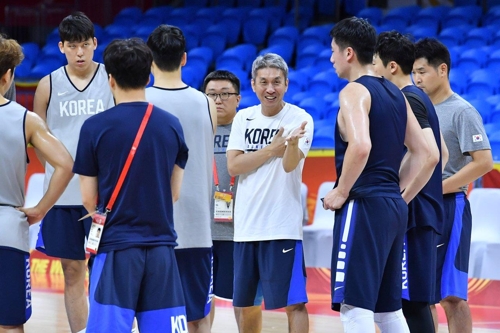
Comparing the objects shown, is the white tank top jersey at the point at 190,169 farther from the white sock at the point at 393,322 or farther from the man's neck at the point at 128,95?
the white sock at the point at 393,322

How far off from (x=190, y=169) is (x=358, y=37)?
46.0 inches

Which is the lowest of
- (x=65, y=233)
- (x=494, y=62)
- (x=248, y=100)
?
(x=65, y=233)

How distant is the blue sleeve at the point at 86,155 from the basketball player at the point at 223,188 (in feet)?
7.11

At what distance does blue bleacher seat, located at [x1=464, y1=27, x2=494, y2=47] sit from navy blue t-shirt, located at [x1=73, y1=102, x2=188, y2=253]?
10.2 metres

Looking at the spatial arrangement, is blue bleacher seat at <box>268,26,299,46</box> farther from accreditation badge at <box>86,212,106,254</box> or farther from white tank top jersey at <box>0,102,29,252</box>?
accreditation badge at <box>86,212,106,254</box>

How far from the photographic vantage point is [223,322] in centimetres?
745

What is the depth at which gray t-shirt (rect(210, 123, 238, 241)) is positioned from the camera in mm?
5922

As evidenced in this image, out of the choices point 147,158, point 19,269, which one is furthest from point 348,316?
point 19,269

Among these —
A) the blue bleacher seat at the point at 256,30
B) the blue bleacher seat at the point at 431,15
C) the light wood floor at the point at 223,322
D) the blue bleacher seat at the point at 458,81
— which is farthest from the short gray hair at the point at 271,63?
the blue bleacher seat at the point at 256,30

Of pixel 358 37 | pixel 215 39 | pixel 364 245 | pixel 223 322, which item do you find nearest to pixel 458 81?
pixel 215 39

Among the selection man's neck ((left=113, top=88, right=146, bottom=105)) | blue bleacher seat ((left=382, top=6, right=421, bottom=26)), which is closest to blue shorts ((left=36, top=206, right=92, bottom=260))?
man's neck ((left=113, top=88, right=146, bottom=105))

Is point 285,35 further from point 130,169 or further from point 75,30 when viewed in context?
point 130,169

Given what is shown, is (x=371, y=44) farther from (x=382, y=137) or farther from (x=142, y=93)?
(x=142, y=93)

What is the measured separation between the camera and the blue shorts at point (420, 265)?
4957mm
